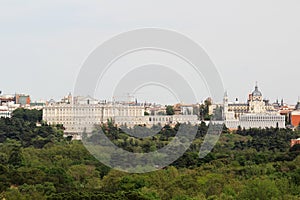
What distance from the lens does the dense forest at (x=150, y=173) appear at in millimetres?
31406

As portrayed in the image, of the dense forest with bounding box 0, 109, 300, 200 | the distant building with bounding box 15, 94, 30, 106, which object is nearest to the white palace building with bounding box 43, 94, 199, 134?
the dense forest with bounding box 0, 109, 300, 200

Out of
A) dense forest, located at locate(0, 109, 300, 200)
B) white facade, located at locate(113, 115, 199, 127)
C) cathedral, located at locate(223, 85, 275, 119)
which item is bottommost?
dense forest, located at locate(0, 109, 300, 200)

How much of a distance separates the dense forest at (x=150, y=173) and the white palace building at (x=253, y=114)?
26.6 m

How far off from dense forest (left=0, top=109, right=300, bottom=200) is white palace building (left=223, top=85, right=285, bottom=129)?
87.2ft

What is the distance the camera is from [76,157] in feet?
173

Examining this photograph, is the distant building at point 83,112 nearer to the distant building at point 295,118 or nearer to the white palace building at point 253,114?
the white palace building at point 253,114

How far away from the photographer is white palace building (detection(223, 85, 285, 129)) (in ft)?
341

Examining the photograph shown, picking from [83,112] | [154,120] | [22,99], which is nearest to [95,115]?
[83,112]

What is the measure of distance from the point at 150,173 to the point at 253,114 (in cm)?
6733

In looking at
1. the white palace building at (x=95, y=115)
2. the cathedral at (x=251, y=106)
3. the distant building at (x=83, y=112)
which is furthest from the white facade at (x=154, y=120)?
the cathedral at (x=251, y=106)

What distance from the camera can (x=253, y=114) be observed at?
10831cm

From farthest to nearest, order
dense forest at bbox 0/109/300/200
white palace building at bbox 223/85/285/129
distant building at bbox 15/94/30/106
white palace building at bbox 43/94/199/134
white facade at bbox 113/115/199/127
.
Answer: distant building at bbox 15/94/30/106 < white palace building at bbox 223/85/285/129 < white facade at bbox 113/115/199/127 < white palace building at bbox 43/94/199/134 < dense forest at bbox 0/109/300/200

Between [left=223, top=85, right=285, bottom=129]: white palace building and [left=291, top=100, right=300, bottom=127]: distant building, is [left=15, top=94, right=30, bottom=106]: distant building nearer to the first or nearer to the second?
[left=223, top=85, right=285, bottom=129]: white palace building

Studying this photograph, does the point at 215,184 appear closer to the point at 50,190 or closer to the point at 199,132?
the point at 50,190
